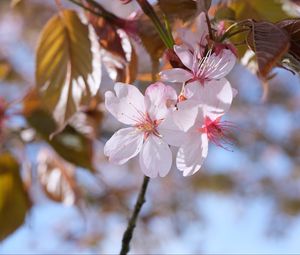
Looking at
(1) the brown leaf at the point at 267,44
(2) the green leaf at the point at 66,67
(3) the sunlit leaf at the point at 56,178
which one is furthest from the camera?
(3) the sunlit leaf at the point at 56,178

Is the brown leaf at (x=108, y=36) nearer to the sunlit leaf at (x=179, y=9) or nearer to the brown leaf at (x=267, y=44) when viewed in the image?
the sunlit leaf at (x=179, y=9)

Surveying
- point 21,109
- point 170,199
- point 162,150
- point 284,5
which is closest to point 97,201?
point 170,199

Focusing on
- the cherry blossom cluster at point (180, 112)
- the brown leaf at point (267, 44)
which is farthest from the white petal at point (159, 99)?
the brown leaf at point (267, 44)

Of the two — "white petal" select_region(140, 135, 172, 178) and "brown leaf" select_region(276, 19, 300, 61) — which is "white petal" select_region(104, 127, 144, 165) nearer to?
"white petal" select_region(140, 135, 172, 178)

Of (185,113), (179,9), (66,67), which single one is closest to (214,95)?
(185,113)

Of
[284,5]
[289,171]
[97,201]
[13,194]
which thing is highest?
[284,5]

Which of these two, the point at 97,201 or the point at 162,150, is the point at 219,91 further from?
the point at 97,201
